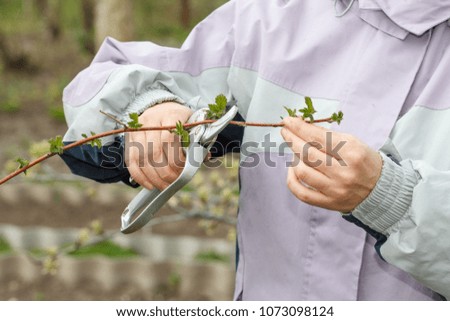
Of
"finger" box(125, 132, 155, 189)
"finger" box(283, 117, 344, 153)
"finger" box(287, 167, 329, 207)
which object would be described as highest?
"finger" box(283, 117, 344, 153)

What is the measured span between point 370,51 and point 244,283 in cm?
83

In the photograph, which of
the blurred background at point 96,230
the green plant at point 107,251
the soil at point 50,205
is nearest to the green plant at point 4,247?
the blurred background at point 96,230

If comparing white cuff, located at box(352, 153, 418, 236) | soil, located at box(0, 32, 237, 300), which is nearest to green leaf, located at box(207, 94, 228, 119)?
white cuff, located at box(352, 153, 418, 236)

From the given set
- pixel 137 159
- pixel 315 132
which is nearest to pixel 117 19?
pixel 137 159

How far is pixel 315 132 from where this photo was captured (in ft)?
5.30

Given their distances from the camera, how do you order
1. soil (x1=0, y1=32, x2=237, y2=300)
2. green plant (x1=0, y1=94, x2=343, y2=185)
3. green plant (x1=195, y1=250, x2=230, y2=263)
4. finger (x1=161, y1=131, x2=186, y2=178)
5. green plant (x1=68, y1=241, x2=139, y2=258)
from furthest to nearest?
green plant (x1=68, y1=241, x2=139, y2=258), green plant (x1=195, y1=250, x2=230, y2=263), soil (x1=0, y1=32, x2=237, y2=300), finger (x1=161, y1=131, x2=186, y2=178), green plant (x1=0, y1=94, x2=343, y2=185)

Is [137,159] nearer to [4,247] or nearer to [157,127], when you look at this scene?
[157,127]

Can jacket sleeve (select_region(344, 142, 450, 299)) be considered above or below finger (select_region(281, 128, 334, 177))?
below

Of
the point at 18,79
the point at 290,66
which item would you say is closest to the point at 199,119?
the point at 290,66

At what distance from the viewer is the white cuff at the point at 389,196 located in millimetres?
1655

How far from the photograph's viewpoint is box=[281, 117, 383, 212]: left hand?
5.26 feet

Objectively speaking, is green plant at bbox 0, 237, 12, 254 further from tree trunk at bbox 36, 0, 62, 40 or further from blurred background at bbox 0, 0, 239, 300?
tree trunk at bbox 36, 0, 62, 40

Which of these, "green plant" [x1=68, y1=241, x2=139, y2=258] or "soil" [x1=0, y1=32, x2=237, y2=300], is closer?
"soil" [x1=0, y1=32, x2=237, y2=300]

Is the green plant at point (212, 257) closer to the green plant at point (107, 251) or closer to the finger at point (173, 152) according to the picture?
the green plant at point (107, 251)
